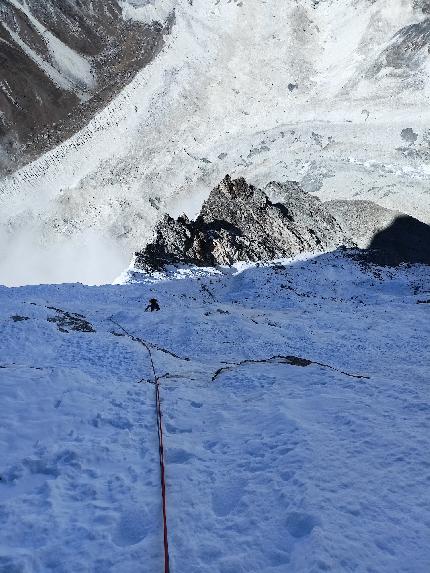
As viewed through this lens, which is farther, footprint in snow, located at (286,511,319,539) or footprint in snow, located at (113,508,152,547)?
footprint in snow, located at (286,511,319,539)

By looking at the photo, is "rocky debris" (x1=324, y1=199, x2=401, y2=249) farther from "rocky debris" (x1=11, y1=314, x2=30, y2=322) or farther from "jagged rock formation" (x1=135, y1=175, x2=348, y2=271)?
"rocky debris" (x1=11, y1=314, x2=30, y2=322)

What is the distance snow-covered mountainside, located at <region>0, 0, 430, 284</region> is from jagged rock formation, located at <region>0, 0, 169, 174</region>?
6.58ft

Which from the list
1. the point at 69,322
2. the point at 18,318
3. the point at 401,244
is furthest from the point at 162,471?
the point at 401,244

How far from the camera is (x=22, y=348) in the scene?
1462 cm

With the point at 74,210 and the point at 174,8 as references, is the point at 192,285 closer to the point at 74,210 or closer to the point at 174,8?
the point at 74,210

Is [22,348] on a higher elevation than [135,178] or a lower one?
lower

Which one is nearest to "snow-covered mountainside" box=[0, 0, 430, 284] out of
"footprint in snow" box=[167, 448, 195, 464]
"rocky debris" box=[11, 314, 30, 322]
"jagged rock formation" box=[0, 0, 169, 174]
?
"jagged rock formation" box=[0, 0, 169, 174]

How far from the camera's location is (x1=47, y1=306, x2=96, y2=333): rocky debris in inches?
724

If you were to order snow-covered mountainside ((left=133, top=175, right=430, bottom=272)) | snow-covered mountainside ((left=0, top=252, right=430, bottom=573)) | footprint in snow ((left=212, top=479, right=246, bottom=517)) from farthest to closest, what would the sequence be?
snow-covered mountainside ((left=133, top=175, right=430, bottom=272)), footprint in snow ((left=212, top=479, right=246, bottom=517)), snow-covered mountainside ((left=0, top=252, right=430, bottom=573))

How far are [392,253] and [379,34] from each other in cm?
3226

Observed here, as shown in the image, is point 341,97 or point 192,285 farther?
point 341,97

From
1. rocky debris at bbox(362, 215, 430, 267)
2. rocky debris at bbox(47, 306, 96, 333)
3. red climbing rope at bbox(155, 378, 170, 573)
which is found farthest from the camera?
rocky debris at bbox(362, 215, 430, 267)

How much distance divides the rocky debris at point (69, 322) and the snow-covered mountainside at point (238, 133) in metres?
27.5

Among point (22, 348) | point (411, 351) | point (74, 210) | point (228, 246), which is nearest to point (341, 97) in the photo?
point (228, 246)
